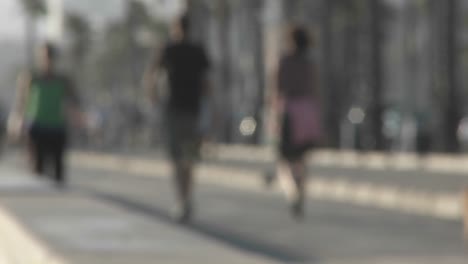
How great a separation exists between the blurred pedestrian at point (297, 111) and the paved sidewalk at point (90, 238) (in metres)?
2.86

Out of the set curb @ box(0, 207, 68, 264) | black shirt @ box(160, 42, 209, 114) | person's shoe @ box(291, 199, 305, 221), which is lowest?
person's shoe @ box(291, 199, 305, 221)

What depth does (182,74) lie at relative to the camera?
624 inches

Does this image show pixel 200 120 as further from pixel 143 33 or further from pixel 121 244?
pixel 143 33

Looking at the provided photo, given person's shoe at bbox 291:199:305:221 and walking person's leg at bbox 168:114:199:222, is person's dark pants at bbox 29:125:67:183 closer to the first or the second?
walking person's leg at bbox 168:114:199:222

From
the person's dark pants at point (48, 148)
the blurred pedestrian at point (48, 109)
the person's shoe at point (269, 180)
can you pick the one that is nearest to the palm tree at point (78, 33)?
the person's shoe at point (269, 180)

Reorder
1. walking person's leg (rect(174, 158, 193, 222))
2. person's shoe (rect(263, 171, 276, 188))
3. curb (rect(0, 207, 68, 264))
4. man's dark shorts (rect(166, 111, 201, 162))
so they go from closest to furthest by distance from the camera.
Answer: curb (rect(0, 207, 68, 264)) < man's dark shorts (rect(166, 111, 201, 162)) < walking person's leg (rect(174, 158, 193, 222)) < person's shoe (rect(263, 171, 276, 188))

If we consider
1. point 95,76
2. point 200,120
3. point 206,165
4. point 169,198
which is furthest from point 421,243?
point 95,76

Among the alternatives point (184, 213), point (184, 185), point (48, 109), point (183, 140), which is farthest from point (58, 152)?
point (183, 140)

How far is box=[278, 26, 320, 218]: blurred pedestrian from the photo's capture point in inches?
658

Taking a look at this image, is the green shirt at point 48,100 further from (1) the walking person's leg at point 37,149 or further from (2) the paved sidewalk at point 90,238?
(2) the paved sidewalk at point 90,238

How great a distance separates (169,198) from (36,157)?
5522 mm

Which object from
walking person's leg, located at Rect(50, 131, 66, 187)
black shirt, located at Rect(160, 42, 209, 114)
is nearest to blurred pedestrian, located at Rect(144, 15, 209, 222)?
black shirt, located at Rect(160, 42, 209, 114)

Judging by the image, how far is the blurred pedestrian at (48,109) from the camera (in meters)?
17.5

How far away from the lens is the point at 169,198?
2319 cm
